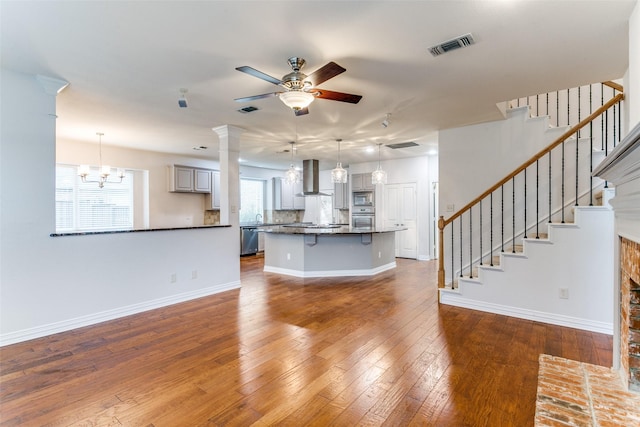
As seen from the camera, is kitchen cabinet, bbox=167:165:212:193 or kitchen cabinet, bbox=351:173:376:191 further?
kitchen cabinet, bbox=351:173:376:191

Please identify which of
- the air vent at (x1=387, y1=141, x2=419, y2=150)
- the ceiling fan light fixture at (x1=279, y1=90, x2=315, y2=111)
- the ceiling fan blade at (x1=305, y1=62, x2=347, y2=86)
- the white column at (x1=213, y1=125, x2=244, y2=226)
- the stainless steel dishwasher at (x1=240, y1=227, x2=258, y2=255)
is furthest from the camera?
the stainless steel dishwasher at (x1=240, y1=227, x2=258, y2=255)

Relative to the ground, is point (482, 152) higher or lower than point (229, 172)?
higher

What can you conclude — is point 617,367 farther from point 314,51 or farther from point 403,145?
point 403,145

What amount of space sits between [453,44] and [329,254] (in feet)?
13.5

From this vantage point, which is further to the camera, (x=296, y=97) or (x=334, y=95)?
(x=334, y=95)

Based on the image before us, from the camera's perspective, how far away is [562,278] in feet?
11.0

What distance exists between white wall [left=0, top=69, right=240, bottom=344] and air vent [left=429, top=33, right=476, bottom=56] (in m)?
3.82

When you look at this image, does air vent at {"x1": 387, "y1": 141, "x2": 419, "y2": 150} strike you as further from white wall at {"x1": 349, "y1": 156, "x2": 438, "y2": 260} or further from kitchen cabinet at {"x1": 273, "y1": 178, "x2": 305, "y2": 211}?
kitchen cabinet at {"x1": 273, "y1": 178, "x2": 305, "y2": 211}

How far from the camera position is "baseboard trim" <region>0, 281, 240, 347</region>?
2930 mm

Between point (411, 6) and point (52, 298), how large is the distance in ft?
13.8

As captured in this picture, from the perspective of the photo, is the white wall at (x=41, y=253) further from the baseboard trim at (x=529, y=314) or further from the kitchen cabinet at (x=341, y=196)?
the kitchen cabinet at (x=341, y=196)

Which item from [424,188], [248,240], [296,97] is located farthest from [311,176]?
[296,97]

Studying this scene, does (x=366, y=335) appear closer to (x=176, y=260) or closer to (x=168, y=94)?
(x=176, y=260)

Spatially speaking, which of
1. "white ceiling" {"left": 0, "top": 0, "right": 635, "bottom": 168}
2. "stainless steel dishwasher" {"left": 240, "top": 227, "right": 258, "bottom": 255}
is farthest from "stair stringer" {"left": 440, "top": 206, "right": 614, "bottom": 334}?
"stainless steel dishwasher" {"left": 240, "top": 227, "right": 258, "bottom": 255}
